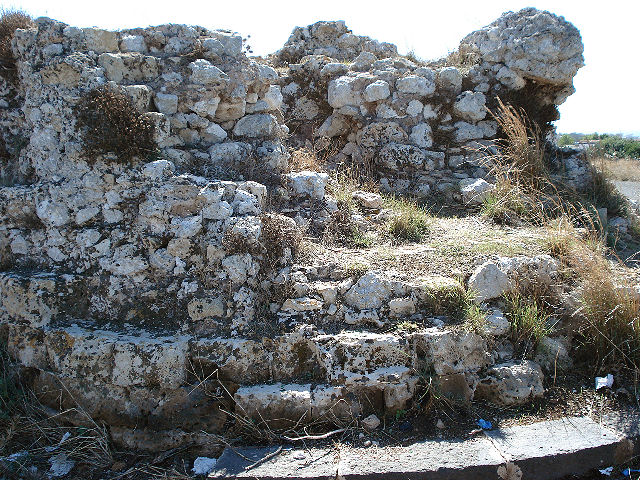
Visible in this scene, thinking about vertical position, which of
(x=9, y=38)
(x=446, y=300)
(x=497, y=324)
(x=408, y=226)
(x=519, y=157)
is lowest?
(x=497, y=324)

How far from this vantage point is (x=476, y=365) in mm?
3469

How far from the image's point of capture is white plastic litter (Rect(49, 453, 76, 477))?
10.1ft

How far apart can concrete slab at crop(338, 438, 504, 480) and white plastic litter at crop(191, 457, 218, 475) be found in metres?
0.77

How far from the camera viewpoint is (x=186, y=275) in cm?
362

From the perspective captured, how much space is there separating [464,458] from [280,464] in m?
1.08

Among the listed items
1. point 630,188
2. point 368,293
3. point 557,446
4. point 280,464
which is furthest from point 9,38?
point 630,188

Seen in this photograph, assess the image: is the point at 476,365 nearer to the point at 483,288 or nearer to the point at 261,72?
the point at 483,288

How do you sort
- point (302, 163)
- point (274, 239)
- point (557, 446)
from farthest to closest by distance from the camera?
point (302, 163)
point (274, 239)
point (557, 446)

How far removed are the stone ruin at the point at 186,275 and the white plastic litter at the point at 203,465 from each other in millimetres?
163

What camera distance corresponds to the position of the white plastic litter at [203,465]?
2996 millimetres

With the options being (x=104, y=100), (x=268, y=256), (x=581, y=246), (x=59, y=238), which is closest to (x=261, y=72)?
(x=104, y=100)

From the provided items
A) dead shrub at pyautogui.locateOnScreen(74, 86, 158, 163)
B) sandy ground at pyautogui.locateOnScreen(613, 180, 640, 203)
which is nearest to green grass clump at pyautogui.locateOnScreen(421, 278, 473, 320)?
dead shrub at pyautogui.locateOnScreen(74, 86, 158, 163)

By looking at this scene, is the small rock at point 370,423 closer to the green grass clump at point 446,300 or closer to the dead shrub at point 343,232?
the green grass clump at point 446,300

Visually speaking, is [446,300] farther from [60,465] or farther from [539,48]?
[539,48]
